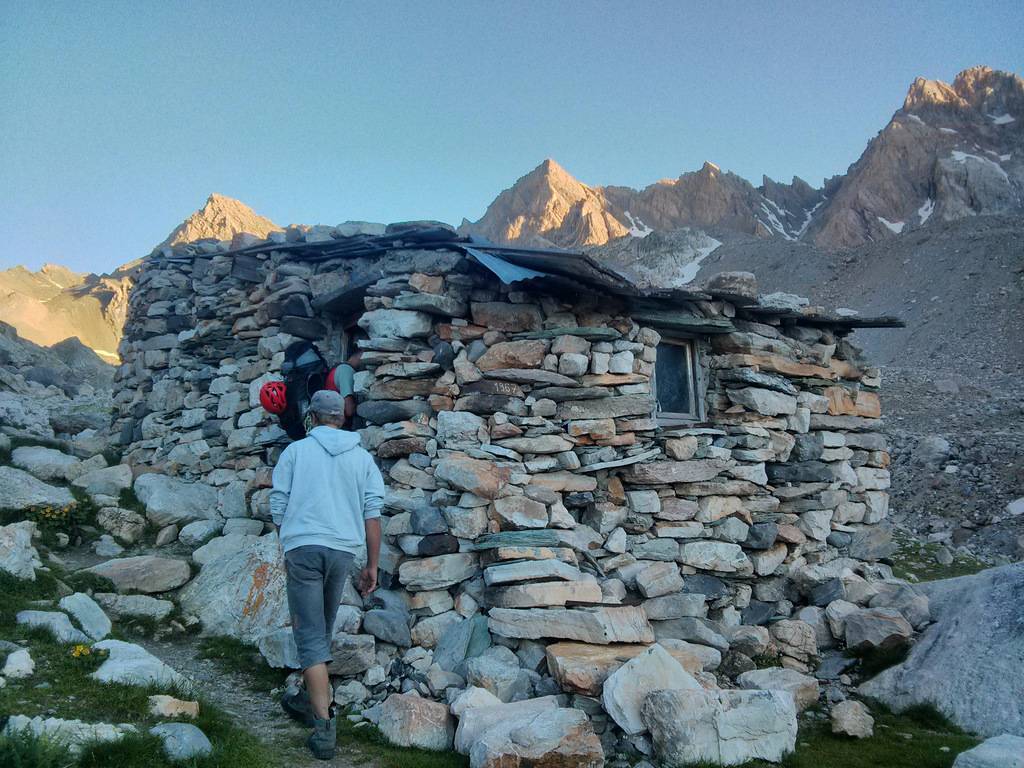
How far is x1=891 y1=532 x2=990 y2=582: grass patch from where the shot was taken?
33.1ft

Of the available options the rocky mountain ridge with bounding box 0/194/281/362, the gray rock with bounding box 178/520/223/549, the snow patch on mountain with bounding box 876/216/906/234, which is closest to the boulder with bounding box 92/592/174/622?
the gray rock with bounding box 178/520/223/549

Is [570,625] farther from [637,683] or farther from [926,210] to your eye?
[926,210]

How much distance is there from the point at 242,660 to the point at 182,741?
183 centimetres

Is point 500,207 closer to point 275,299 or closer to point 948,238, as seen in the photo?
point 948,238

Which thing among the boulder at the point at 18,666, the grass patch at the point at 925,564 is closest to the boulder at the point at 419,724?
the boulder at the point at 18,666

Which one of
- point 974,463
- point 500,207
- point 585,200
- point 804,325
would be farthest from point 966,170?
point 804,325

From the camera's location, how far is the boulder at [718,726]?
4.01 meters

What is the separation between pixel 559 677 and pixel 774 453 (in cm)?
379

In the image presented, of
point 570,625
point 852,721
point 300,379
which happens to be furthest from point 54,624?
point 852,721

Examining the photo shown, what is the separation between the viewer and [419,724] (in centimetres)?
414

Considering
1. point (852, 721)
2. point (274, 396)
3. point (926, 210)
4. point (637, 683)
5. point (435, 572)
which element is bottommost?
point (852, 721)

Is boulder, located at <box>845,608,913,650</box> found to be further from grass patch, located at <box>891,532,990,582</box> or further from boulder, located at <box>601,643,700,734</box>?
grass patch, located at <box>891,532,990,582</box>

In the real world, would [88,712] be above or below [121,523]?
below

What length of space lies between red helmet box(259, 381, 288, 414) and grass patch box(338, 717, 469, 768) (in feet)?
12.5
